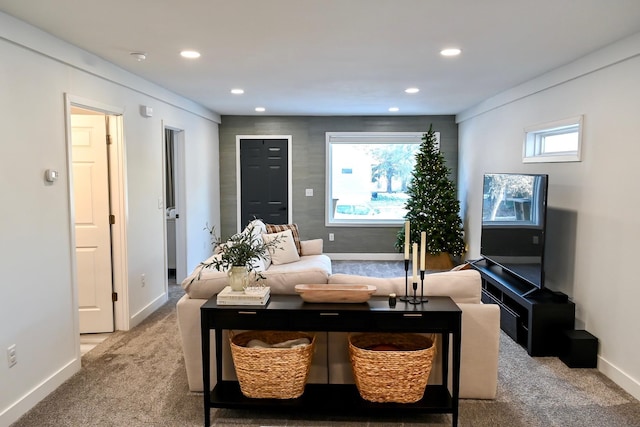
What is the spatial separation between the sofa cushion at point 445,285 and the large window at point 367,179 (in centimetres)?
496

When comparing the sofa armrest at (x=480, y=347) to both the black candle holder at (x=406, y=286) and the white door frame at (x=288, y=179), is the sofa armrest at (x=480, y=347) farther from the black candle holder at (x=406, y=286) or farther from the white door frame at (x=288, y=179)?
the white door frame at (x=288, y=179)

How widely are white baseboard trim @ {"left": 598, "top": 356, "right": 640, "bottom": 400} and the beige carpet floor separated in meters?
0.04

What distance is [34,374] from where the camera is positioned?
307cm

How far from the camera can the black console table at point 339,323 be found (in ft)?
8.63

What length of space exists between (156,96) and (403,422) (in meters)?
3.96

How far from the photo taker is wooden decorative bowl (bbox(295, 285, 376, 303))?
9.01 ft

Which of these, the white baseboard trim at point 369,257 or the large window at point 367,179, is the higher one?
the large window at point 367,179

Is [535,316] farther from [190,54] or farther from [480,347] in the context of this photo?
[190,54]

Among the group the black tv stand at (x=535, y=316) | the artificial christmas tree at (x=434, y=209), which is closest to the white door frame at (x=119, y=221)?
the black tv stand at (x=535, y=316)

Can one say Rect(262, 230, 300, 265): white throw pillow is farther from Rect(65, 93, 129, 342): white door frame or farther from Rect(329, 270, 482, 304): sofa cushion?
Rect(329, 270, 482, 304): sofa cushion

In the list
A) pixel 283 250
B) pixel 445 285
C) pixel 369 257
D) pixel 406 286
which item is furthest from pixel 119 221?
pixel 369 257

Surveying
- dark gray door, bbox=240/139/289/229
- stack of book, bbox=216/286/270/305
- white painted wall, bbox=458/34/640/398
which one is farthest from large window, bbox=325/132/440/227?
stack of book, bbox=216/286/270/305

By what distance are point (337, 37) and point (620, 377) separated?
9.84 ft

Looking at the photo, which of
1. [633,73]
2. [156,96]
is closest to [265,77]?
[156,96]
